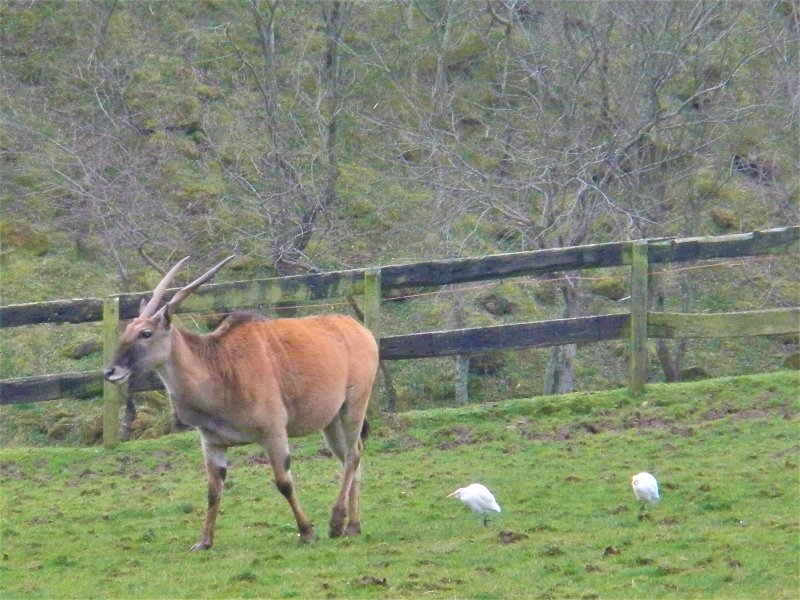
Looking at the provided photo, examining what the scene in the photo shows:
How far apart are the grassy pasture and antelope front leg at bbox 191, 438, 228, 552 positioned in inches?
6.9

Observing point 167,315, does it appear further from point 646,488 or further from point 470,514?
point 646,488

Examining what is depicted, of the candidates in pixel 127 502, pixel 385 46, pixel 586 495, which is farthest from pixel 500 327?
pixel 385 46

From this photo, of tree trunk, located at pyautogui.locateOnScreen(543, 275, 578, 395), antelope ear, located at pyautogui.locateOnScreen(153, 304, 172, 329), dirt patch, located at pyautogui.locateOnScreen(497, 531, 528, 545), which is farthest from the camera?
tree trunk, located at pyautogui.locateOnScreen(543, 275, 578, 395)

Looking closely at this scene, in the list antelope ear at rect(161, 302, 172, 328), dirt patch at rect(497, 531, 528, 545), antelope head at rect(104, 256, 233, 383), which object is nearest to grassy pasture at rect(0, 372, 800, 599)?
dirt patch at rect(497, 531, 528, 545)

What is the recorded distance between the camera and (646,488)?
7.65 m

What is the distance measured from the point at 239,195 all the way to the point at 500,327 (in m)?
5.72

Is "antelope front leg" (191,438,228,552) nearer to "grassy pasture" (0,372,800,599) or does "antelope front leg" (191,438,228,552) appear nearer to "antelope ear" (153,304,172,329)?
"grassy pasture" (0,372,800,599)

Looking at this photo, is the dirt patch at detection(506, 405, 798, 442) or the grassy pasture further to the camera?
the dirt patch at detection(506, 405, 798, 442)

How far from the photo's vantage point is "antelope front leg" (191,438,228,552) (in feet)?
24.9

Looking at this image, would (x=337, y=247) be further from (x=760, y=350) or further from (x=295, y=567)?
(x=295, y=567)

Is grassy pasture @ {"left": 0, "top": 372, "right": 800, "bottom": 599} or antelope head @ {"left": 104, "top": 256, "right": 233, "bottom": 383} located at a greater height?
antelope head @ {"left": 104, "top": 256, "right": 233, "bottom": 383}

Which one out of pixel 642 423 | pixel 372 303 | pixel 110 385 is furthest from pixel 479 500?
pixel 110 385

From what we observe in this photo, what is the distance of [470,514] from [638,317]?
3.75 metres

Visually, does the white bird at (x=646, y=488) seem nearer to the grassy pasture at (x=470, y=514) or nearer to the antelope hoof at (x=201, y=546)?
the grassy pasture at (x=470, y=514)
